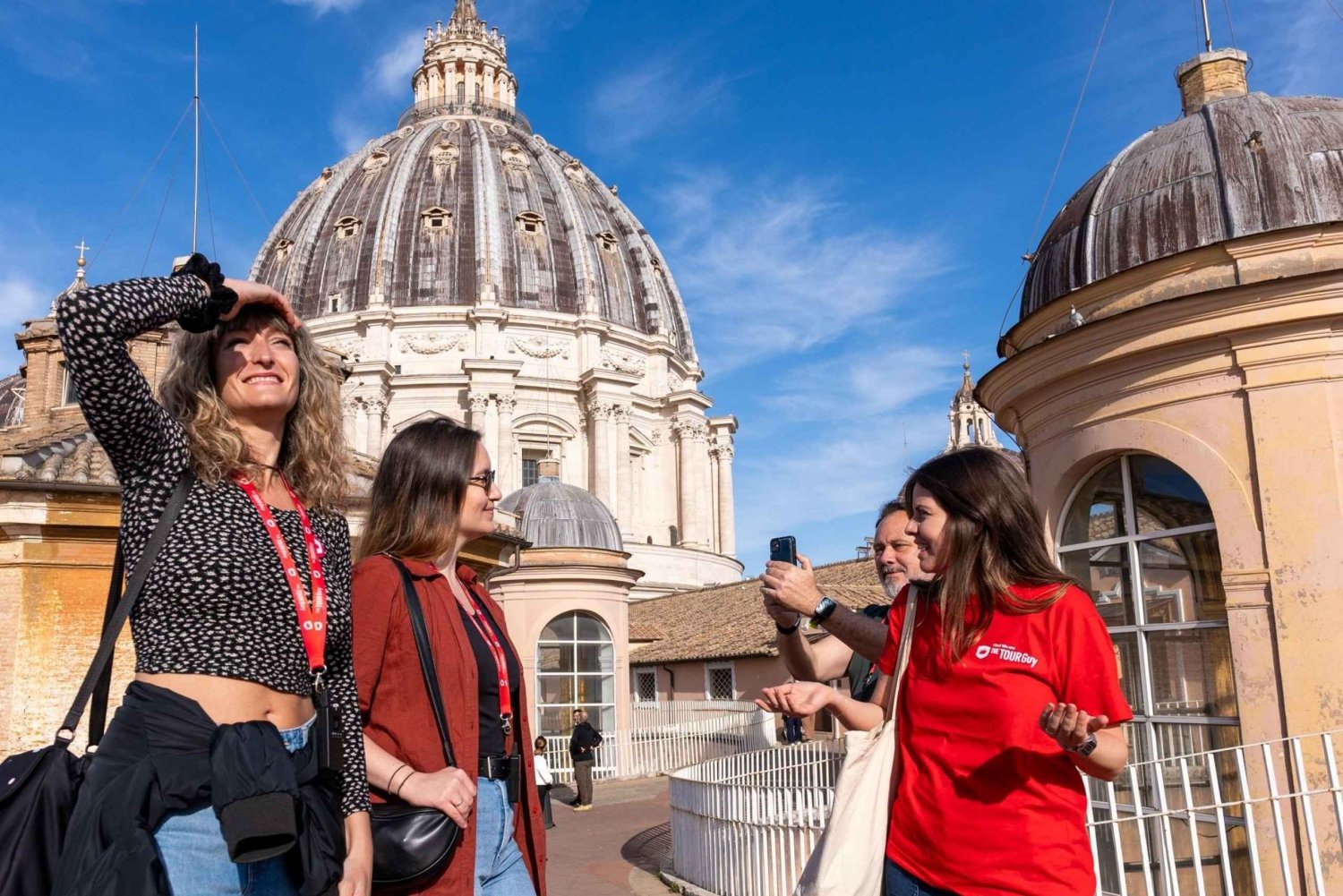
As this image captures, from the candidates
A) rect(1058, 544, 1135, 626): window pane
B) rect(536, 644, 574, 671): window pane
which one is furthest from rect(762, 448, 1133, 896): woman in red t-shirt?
rect(536, 644, 574, 671): window pane

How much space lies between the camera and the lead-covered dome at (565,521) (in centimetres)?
2606

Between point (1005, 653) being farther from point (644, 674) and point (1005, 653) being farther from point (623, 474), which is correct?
point (623, 474)

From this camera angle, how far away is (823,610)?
3479mm

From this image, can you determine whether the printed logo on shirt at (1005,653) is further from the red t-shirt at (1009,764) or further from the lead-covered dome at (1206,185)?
the lead-covered dome at (1206,185)

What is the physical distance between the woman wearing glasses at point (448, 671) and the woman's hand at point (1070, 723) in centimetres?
139

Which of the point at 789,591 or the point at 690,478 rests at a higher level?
the point at 690,478

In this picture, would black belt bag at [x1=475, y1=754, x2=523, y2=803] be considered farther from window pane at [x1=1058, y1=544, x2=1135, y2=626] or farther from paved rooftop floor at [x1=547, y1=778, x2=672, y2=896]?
paved rooftop floor at [x1=547, y1=778, x2=672, y2=896]

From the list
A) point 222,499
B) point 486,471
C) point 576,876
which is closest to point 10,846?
point 222,499

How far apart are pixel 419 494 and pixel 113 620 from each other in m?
1.19

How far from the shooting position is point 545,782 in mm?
14109

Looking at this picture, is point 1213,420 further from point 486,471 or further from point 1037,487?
point 486,471

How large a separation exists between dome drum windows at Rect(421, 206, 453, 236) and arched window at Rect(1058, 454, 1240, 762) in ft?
175

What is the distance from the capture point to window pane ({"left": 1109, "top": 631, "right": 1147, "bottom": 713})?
25.8ft

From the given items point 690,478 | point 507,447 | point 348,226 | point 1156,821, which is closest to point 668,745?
point 1156,821
